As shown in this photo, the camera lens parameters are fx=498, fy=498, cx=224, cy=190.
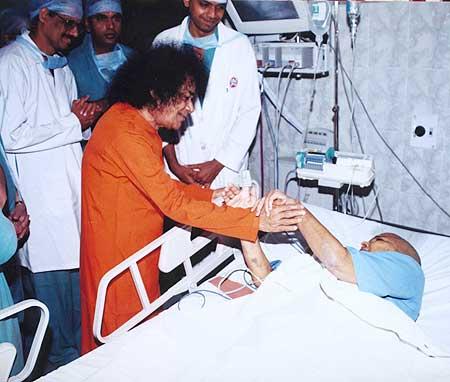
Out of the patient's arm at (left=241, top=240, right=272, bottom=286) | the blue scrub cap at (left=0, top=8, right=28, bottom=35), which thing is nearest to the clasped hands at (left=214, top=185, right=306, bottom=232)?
the patient's arm at (left=241, top=240, right=272, bottom=286)

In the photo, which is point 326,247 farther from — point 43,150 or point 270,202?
point 43,150

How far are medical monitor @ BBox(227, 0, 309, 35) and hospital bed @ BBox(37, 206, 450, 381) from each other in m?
1.47

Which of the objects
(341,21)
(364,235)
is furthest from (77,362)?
(341,21)

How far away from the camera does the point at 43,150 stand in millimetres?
2326

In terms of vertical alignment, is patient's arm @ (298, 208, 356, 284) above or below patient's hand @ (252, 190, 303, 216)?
below

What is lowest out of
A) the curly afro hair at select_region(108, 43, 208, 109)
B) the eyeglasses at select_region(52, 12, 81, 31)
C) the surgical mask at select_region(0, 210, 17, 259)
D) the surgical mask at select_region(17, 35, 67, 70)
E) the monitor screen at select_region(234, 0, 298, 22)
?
the surgical mask at select_region(0, 210, 17, 259)

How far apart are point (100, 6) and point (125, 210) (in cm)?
122

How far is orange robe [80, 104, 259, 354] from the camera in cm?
181

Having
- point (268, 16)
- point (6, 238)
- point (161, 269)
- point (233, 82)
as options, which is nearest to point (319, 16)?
point (268, 16)

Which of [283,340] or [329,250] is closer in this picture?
[283,340]

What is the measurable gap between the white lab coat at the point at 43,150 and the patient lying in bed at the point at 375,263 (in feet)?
3.05

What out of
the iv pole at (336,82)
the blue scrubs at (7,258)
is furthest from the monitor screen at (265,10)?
the blue scrubs at (7,258)

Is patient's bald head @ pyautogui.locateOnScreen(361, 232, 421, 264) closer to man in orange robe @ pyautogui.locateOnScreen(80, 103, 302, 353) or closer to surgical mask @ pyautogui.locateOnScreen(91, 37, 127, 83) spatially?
man in orange robe @ pyautogui.locateOnScreen(80, 103, 302, 353)

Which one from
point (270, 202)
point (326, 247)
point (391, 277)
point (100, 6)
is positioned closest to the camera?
point (391, 277)
